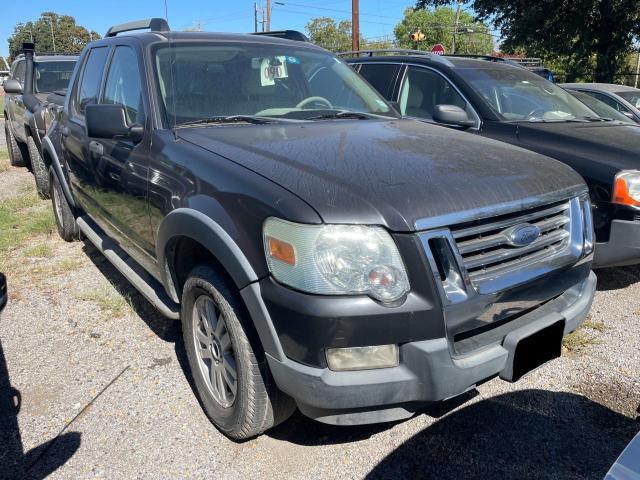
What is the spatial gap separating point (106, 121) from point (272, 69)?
1123 mm

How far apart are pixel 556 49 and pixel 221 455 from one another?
746 inches

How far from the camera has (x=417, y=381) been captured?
6.44 ft

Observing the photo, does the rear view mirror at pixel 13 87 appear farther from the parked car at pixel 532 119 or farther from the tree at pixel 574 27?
the tree at pixel 574 27

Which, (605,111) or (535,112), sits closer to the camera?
(535,112)

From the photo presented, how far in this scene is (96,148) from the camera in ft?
12.0

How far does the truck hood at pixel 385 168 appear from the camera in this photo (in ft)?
6.53

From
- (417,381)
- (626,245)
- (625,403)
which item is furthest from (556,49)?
(417,381)

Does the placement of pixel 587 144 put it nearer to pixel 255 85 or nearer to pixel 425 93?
pixel 425 93

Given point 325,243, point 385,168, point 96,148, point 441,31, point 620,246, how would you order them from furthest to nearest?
1. point 441,31
2. point 620,246
3. point 96,148
4. point 385,168
5. point 325,243

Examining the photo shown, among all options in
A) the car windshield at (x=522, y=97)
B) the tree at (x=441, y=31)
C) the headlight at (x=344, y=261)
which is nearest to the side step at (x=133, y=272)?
the headlight at (x=344, y=261)

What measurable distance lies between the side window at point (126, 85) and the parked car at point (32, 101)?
8.88 ft

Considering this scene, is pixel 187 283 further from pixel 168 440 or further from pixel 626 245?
pixel 626 245

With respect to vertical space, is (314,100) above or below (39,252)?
above

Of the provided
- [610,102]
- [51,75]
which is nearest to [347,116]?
[51,75]
